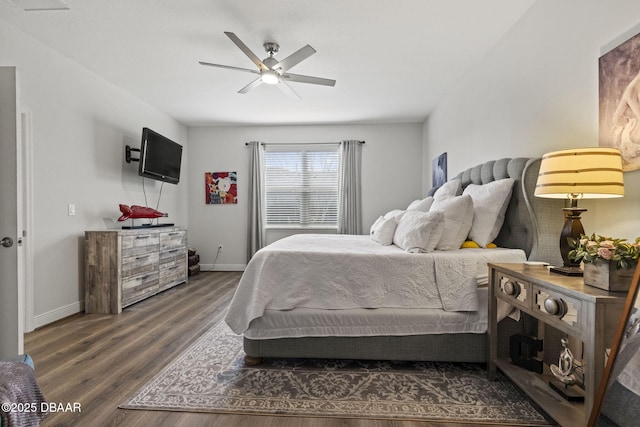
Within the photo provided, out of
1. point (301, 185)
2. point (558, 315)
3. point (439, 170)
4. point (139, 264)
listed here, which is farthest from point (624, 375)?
point (301, 185)

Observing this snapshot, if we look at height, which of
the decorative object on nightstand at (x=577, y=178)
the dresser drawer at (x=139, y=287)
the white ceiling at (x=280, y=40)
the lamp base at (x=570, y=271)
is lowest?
the dresser drawer at (x=139, y=287)

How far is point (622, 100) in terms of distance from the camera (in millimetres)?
1607

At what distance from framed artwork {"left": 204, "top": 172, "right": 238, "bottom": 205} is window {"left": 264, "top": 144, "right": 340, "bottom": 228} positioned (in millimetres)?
581

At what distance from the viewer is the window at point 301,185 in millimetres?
5840

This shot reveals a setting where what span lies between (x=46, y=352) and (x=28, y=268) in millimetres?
914

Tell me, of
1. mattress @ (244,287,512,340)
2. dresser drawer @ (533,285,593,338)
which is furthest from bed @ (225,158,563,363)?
dresser drawer @ (533,285,593,338)

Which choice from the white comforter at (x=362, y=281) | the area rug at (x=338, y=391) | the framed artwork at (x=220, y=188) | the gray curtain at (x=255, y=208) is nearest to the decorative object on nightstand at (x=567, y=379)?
the area rug at (x=338, y=391)

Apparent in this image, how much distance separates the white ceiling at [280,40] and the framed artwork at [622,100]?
3.48ft

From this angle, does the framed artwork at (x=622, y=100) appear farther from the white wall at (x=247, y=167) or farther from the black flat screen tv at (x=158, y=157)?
the black flat screen tv at (x=158, y=157)

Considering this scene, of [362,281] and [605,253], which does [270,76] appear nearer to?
[362,281]

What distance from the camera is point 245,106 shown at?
4.81 m

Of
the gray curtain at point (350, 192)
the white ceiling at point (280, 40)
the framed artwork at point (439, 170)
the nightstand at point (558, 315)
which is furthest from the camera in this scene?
the gray curtain at point (350, 192)

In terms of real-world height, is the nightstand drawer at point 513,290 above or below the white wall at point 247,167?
below

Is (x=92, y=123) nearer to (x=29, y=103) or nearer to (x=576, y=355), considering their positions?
(x=29, y=103)
